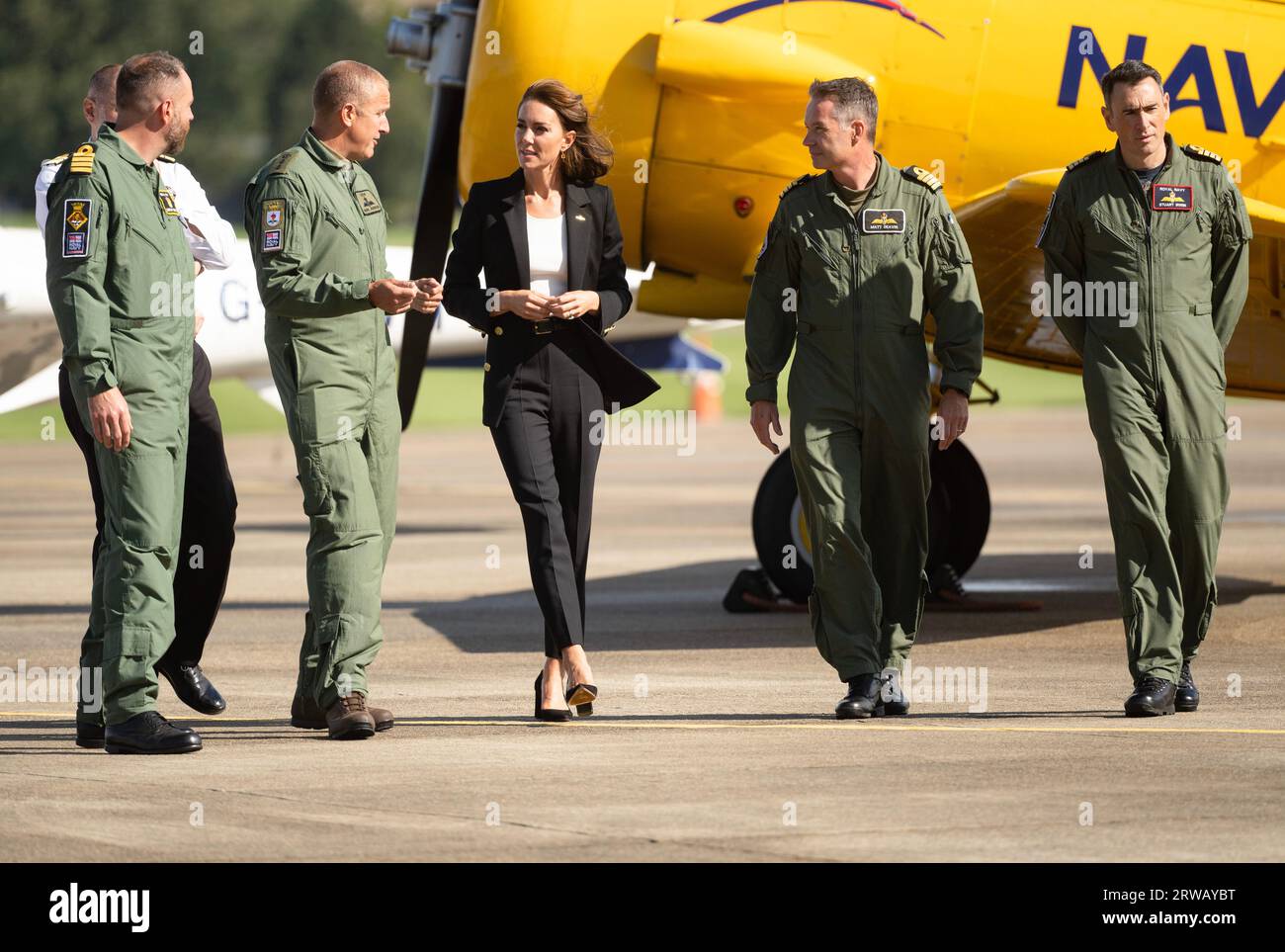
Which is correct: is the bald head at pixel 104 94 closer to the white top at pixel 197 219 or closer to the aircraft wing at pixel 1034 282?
the white top at pixel 197 219

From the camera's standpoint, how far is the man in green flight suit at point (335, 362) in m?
6.04

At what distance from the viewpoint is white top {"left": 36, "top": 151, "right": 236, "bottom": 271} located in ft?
21.8

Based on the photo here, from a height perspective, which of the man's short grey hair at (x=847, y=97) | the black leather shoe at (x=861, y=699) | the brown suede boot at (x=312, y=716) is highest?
the man's short grey hair at (x=847, y=97)

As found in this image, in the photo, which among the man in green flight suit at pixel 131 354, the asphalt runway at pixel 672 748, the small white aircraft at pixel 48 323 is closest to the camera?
the asphalt runway at pixel 672 748

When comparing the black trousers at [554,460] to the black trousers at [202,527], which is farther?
the black trousers at [202,527]

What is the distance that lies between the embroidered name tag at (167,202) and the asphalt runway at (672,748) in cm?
159

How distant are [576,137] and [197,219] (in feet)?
4.20

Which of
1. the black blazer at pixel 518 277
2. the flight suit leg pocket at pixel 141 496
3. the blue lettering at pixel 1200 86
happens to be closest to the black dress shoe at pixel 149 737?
the flight suit leg pocket at pixel 141 496

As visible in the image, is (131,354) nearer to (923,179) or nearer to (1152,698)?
(923,179)

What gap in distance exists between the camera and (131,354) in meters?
5.77

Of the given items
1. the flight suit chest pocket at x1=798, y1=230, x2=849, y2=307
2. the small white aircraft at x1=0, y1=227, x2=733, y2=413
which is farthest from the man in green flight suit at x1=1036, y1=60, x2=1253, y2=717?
the small white aircraft at x1=0, y1=227, x2=733, y2=413

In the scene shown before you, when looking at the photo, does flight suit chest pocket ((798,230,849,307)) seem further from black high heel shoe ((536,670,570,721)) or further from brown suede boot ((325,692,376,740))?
brown suede boot ((325,692,376,740))
